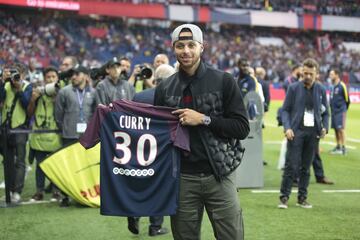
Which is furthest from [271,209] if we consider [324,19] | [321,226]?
[324,19]

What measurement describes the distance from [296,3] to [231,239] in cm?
5013

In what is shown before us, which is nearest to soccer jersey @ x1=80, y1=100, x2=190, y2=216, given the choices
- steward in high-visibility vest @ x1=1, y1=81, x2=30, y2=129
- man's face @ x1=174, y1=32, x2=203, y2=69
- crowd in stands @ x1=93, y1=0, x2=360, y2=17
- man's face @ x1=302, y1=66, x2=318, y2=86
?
man's face @ x1=174, y1=32, x2=203, y2=69

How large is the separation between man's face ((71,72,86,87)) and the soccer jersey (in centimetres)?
389

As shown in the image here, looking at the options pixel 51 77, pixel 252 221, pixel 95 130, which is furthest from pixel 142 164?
pixel 51 77

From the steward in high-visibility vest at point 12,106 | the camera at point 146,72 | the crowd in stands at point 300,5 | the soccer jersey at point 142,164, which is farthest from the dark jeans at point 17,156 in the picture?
the crowd in stands at point 300,5

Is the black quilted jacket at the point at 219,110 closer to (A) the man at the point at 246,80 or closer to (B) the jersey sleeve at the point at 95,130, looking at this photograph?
(B) the jersey sleeve at the point at 95,130

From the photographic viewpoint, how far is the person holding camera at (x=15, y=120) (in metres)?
7.39

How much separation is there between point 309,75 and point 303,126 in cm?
63

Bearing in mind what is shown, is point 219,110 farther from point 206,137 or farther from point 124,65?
point 124,65

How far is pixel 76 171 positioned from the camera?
710 cm

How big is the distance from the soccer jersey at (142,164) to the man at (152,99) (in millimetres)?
894

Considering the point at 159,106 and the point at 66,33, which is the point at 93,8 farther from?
the point at 159,106

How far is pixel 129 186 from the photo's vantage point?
368 centimetres

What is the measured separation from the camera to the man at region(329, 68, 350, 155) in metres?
13.0
